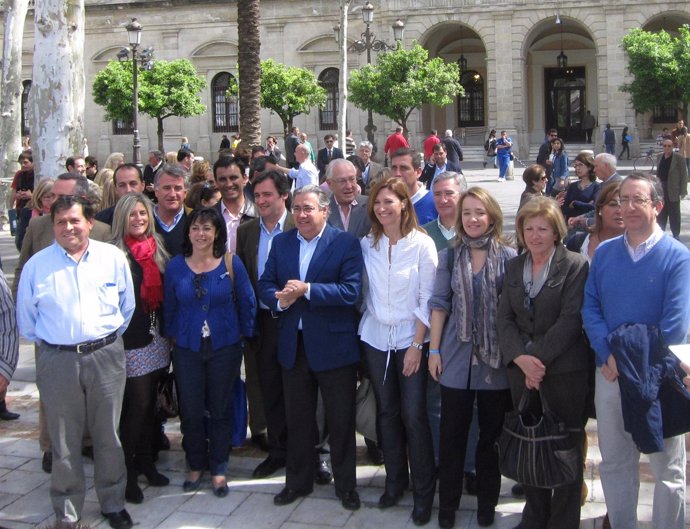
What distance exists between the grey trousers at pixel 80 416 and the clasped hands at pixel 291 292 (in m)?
0.96

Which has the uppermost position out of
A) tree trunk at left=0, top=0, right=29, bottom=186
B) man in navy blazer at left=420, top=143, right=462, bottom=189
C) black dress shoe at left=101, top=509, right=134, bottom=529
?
tree trunk at left=0, top=0, right=29, bottom=186

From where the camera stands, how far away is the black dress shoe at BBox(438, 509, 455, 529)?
4.98m

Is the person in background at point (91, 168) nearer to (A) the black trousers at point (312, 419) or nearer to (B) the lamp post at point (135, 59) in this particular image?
(A) the black trousers at point (312, 419)

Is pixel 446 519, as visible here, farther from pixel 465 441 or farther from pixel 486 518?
pixel 465 441

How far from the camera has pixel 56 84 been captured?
34.9 ft

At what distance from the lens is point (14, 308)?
16.0ft

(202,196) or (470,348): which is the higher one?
(202,196)

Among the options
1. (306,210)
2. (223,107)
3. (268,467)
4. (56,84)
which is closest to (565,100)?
(223,107)

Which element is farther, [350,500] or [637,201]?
[350,500]

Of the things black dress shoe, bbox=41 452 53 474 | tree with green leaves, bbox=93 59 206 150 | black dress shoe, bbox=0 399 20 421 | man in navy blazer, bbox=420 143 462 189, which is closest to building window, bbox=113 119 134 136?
tree with green leaves, bbox=93 59 206 150

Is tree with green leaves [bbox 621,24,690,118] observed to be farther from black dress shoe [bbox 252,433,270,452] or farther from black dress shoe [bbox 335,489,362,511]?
black dress shoe [bbox 335,489,362,511]

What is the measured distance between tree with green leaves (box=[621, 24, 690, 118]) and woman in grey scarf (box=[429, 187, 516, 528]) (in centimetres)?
2636

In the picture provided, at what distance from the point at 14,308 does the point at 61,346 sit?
1.07ft

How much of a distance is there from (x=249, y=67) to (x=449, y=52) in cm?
2397
